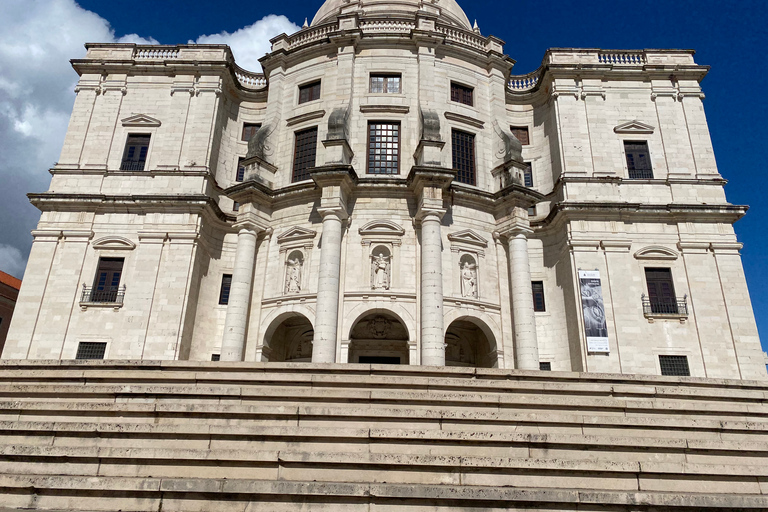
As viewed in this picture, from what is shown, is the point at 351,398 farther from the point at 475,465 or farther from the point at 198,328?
the point at 198,328

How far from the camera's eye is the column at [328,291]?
2142cm

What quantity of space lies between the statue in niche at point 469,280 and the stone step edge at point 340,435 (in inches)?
566

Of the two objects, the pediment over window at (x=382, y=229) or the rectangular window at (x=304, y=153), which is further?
the rectangular window at (x=304, y=153)

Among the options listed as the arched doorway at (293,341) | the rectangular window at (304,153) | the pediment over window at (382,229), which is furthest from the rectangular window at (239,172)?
the pediment over window at (382,229)

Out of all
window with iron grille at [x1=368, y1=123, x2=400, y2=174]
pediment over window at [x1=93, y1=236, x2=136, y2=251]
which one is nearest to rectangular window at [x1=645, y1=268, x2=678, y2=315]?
window with iron grille at [x1=368, y1=123, x2=400, y2=174]

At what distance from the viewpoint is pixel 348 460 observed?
8.72 metres

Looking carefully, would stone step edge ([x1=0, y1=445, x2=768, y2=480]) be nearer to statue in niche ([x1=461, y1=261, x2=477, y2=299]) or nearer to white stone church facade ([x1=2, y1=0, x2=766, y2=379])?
white stone church facade ([x1=2, y1=0, x2=766, y2=379])

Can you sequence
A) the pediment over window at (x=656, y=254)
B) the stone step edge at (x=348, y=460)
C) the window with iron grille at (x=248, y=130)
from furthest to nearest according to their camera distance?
the window with iron grille at (x=248, y=130), the pediment over window at (x=656, y=254), the stone step edge at (x=348, y=460)

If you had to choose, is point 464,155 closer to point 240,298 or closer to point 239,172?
point 239,172

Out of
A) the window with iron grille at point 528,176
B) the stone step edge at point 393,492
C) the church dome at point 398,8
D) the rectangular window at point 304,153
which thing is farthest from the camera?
the church dome at point 398,8

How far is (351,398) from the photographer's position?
425 inches

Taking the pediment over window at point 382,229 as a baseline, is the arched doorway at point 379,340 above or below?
below

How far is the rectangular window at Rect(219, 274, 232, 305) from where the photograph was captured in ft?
87.4

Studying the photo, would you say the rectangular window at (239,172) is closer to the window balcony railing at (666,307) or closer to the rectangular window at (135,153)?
the rectangular window at (135,153)
